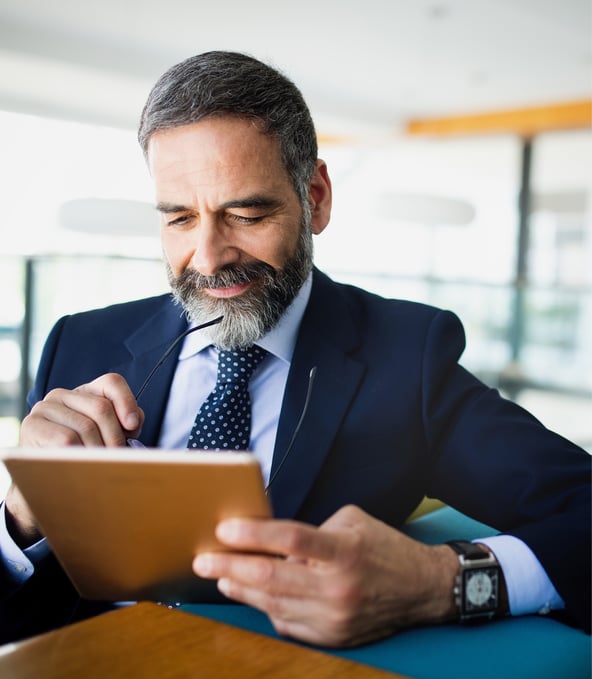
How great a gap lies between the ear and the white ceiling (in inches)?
5.3

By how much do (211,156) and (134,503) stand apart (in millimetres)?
661

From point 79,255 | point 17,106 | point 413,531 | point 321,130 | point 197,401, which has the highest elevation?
point 321,130

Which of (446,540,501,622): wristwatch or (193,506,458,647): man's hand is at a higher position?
(193,506,458,647): man's hand

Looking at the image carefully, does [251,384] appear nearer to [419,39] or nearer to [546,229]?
[419,39]

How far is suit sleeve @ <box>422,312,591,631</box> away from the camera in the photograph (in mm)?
1004

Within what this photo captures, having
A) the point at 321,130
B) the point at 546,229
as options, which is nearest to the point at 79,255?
the point at 321,130

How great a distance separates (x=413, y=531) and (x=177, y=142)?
758 mm

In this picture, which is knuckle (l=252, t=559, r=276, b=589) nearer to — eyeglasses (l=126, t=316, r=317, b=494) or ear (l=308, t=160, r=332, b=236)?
eyeglasses (l=126, t=316, r=317, b=494)

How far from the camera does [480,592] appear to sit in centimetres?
93

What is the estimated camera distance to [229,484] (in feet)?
2.23

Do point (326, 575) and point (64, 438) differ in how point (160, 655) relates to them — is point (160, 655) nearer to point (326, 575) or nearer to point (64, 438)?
point (326, 575)

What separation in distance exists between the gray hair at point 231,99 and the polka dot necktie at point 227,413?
338 mm

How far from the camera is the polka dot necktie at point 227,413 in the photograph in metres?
1.26

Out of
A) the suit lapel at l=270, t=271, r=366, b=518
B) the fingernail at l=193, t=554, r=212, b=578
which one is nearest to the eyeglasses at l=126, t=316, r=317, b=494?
the suit lapel at l=270, t=271, r=366, b=518
